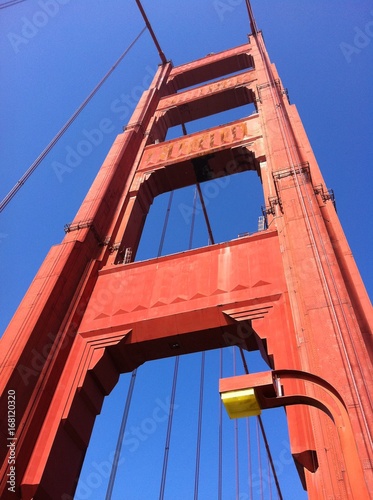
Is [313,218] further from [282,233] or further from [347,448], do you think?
[347,448]

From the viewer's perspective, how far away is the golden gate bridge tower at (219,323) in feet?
16.1

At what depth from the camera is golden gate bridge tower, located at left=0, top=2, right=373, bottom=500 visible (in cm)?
491

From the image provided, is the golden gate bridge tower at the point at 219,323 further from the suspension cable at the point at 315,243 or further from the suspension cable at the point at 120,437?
the suspension cable at the point at 120,437

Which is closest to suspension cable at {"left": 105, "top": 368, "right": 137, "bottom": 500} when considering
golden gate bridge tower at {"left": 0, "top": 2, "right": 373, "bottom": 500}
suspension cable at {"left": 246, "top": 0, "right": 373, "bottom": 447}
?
golden gate bridge tower at {"left": 0, "top": 2, "right": 373, "bottom": 500}

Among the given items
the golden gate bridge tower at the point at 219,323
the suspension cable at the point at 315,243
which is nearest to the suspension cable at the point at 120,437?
the golden gate bridge tower at the point at 219,323

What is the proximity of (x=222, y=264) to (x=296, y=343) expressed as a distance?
9.08ft

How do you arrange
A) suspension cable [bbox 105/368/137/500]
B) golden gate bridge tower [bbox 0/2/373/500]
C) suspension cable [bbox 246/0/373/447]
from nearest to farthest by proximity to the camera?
golden gate bridge tower [bbox 0/2/373/500] → suspension cable [bbox 246/0/373/447] → suspension cable [bbox 105/368/137/500]

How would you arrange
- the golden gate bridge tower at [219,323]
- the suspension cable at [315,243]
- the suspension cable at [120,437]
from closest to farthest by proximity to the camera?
the golden gate bridge tower at [219,323]
the suspension cable at [315,243]
the suspension cable at [120,437]

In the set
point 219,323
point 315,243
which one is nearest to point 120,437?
point 219,323

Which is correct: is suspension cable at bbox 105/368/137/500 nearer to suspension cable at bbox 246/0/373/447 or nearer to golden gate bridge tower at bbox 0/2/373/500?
golden gate bridge tower at bbox 0/2/373/500

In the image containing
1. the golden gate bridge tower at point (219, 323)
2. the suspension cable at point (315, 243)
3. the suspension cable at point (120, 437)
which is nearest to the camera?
the golden gate bridge tower at point (219, 323)

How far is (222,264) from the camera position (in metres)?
8.97

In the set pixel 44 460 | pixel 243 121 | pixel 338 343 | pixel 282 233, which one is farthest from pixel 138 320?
pixel 243 121

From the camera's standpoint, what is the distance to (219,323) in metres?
7.98
